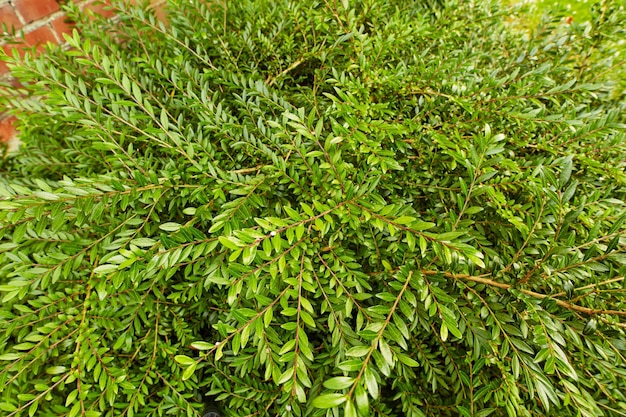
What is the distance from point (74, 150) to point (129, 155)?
379mm

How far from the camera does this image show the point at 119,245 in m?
0.85

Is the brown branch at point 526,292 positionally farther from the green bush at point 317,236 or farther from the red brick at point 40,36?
the red brick at point 40,36

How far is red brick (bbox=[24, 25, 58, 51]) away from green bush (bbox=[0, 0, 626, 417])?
481 millimetres

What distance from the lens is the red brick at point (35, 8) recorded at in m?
1.51

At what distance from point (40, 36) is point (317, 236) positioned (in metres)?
1.73

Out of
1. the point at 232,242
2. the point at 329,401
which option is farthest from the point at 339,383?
the point at 232,242

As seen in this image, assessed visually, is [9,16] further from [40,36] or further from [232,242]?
[232,242]

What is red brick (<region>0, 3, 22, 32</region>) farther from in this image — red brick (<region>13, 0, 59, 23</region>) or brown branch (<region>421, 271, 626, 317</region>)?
brown branch (<region>421, 271, 626, 317</region>)

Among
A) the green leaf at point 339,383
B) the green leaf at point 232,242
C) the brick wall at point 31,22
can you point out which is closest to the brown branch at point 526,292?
the green leaf at point 339,383

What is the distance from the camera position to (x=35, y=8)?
1550 mm

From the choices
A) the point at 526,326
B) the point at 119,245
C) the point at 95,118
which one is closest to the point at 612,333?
the point at 526,326

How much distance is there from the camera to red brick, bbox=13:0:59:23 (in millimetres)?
1511

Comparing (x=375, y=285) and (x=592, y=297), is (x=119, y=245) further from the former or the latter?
(x=592, y=297)

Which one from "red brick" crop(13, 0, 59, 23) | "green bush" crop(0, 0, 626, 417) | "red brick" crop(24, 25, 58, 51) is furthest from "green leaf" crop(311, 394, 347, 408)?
"red brick" crop(13, 0, 59, 23)
